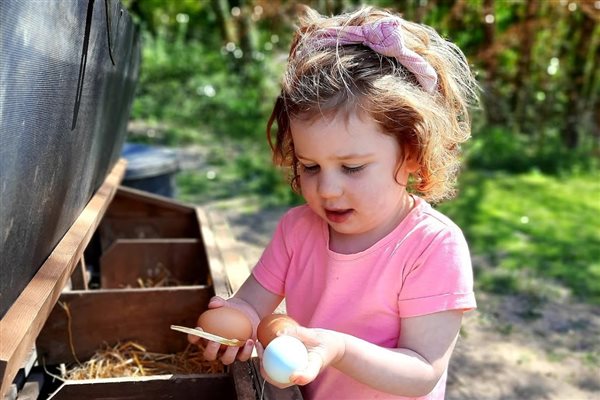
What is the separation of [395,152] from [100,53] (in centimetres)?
93

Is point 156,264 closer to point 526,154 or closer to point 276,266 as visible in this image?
point 276,266

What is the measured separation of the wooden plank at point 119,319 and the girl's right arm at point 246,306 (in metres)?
0.54

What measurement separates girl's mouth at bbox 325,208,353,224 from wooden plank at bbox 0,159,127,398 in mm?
659

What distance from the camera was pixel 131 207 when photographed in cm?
359

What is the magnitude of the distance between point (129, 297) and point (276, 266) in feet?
2.47

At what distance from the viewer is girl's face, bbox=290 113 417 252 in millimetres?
1627

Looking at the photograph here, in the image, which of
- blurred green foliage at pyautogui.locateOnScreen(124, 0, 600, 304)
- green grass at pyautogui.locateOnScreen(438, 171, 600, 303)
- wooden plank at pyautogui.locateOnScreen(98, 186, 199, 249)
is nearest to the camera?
wooden plank at pyautogui.locateOnScreen(98, 186, 199, 249)

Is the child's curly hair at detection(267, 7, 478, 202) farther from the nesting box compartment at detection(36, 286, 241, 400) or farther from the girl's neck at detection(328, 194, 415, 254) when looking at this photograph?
the nesting box compartment at detection(36, 286, 241, 400)

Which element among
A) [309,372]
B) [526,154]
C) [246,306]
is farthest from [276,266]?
[526,154]

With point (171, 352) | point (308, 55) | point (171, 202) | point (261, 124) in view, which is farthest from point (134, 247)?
point (261, 124)

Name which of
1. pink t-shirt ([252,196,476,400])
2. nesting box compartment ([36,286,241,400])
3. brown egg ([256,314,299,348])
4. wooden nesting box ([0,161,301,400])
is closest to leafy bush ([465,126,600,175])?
wooden nesting box ([0,161,301,400])

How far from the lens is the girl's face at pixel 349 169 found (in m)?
1.63

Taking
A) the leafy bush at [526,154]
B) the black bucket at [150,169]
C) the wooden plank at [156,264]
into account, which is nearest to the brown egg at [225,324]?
the wooden plank at [156,264]

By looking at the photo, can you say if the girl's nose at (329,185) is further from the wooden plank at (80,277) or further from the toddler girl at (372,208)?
the wooden plank at (80,277)
